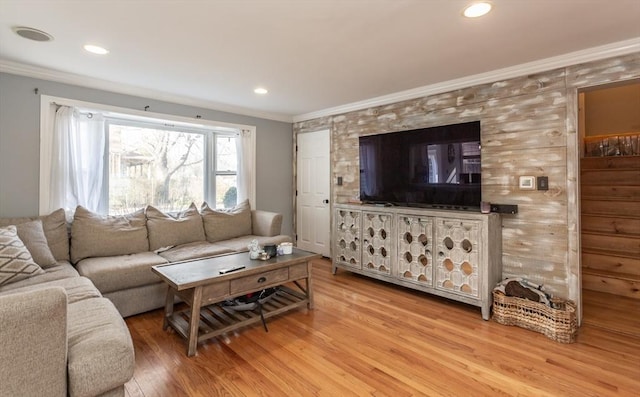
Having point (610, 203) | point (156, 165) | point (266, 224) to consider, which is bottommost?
point (266, 224)

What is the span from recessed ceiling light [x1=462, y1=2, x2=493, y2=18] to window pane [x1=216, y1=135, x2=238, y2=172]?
3.57 metres

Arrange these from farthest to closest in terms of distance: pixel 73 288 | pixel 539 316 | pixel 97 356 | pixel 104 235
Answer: pixel 104 235
pixel 539 316
pixel 73 288
pixel 97 356

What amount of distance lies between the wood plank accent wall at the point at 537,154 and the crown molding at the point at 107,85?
2933 millimetres

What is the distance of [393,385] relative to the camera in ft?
6.13

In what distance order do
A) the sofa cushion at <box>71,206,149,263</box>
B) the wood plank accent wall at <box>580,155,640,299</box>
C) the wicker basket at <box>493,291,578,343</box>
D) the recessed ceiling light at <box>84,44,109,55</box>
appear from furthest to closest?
the wood plank accent wall at <box>580,155,640,299</box> → the sofa cushion at <box>71,206,149,263</box> → the recessed ceiling light at <box>84,44,109,55</box> → the wicker basket at <box>493,291,578,343</box>

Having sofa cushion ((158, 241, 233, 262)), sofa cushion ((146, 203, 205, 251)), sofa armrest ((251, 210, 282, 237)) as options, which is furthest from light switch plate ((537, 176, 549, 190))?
sofa cushion ((146, 203, 205, 251))

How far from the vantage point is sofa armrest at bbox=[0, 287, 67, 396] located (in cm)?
112

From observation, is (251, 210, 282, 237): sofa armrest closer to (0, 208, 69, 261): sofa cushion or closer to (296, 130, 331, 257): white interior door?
(296, 130, 331, 257): white interior door

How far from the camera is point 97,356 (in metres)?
1.39

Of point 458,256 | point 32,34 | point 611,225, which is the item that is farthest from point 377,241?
point 32,34

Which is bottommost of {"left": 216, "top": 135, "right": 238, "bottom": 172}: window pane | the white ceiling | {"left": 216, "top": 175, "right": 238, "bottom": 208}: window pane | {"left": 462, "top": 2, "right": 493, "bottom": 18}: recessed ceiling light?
{"left": 216, "top": 175, "right": 238, "bottom": 208}: window pane

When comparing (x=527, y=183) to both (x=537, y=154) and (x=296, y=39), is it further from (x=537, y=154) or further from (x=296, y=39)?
(x=296, y=39)

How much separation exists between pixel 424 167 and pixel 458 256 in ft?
3.42

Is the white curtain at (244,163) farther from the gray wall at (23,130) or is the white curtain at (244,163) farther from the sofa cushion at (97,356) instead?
the sofa cushion at (97,356)
